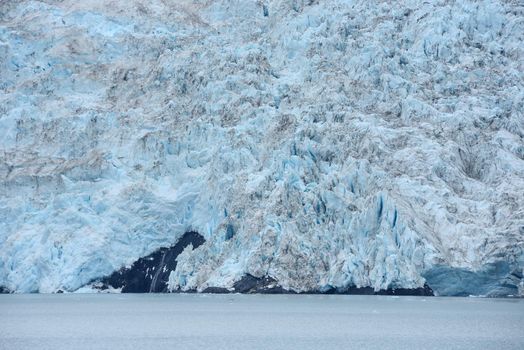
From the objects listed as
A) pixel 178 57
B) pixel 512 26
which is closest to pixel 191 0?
pixel 178 57

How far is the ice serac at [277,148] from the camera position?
35.2 metres

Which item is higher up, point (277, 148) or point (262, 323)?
point (277, 148)

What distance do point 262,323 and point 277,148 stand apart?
11.7m

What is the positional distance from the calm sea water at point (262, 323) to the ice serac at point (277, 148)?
1429 mm

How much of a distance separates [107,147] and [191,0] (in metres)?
14.7

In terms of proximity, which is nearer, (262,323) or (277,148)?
(262,323)

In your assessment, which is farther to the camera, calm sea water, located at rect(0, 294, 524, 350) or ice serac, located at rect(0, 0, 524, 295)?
ice serac, located at rect(0, 0, 524, 295)

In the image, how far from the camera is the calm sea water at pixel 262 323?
78.2 feet

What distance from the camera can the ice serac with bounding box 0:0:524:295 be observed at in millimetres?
35156

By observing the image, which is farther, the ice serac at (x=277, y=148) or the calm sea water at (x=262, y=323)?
the ice serac at (x=277, y=148)

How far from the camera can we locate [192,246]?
3859cm

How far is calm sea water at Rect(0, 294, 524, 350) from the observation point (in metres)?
23.8

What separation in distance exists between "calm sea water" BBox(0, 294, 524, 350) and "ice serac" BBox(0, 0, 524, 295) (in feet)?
4.69

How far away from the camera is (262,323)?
2906cm
